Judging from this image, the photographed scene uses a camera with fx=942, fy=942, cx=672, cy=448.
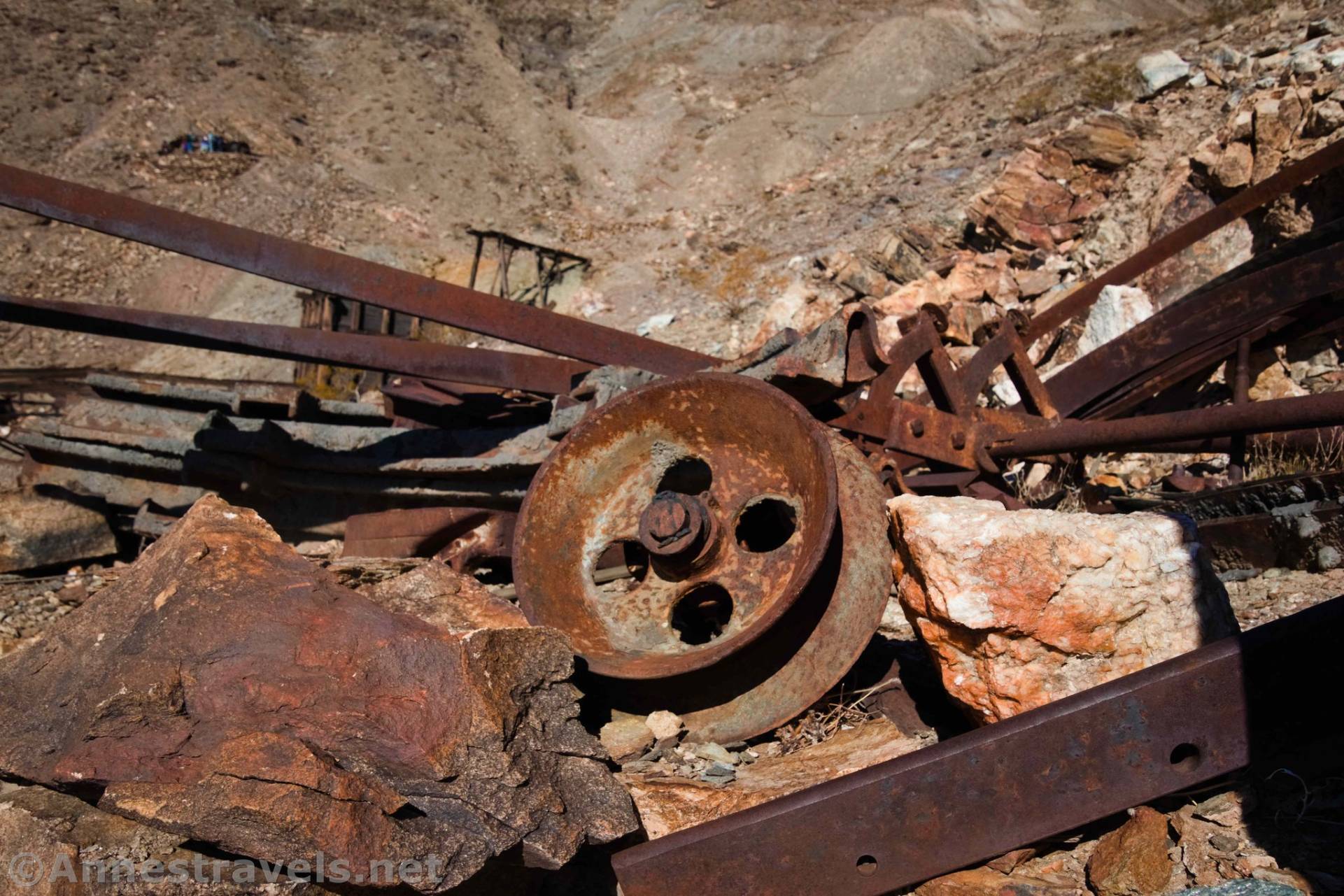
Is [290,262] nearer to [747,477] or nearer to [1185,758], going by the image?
[747,477]

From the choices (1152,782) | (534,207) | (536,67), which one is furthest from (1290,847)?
(536,67)

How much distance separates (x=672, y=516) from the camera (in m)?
3.18

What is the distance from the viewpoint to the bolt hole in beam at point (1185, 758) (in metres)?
1.93

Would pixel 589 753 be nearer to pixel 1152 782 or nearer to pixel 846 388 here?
pixel 1152 782

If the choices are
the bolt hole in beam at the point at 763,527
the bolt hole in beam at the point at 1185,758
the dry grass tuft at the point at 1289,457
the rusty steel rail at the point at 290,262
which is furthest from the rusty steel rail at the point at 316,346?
the dry grass tuft at the point at 1289,457

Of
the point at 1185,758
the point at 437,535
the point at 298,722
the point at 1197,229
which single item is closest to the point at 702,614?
the point at 437,535

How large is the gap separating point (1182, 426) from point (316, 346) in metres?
3.56

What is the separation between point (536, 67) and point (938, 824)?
23.4 metres

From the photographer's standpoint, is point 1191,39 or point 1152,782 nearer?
point 1152,782

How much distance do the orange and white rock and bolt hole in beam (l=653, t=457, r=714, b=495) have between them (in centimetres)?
144

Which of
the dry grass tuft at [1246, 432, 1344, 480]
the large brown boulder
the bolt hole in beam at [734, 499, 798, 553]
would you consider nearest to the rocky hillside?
the dry grass tuft at [1246, 432, 1344, 480]

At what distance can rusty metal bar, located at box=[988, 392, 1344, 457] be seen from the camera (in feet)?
8.15

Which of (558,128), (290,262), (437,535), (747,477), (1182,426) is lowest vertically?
(437,535)

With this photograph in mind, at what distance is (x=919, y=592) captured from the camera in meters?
2.66
